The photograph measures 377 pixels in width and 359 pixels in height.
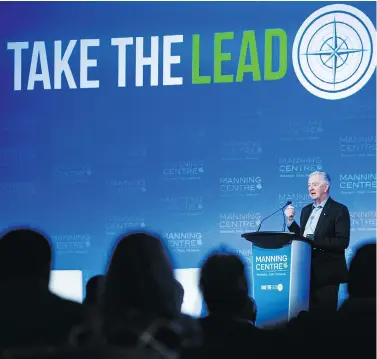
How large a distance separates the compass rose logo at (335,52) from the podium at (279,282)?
0.91 m

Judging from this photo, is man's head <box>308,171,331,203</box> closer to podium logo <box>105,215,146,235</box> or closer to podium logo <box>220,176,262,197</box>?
podium logo <box>220,176,262,197</box>

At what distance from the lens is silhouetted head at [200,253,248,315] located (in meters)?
3.14

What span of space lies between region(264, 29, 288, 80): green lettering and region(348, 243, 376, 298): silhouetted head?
42.1 inches

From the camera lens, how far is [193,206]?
4.40m

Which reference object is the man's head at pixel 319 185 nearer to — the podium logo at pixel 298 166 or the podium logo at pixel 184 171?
the podium logo at pixel 298 166

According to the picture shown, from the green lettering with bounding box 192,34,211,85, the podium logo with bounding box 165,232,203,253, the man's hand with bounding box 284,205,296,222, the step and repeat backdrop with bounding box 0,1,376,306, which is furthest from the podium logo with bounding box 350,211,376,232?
the green lettering with bounding box 192,34,211,85

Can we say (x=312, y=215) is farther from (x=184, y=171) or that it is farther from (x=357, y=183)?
(x=184, y=171)

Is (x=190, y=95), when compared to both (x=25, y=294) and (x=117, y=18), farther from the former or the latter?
(x=25, y=294)

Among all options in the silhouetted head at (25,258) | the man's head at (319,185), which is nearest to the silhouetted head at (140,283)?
the silhouetted head at (25,258)

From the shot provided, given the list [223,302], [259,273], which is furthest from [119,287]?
[259,273]

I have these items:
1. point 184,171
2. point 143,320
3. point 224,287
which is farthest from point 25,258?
point 184,171

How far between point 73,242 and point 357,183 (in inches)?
64.3

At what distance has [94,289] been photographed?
4387 millimetres

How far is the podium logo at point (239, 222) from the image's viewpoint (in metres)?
4.31
